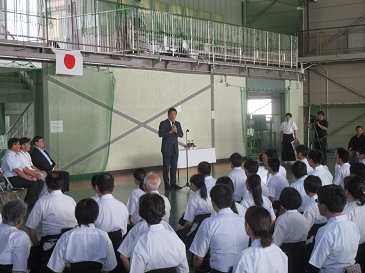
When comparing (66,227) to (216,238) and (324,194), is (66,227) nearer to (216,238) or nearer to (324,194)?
(216,238)

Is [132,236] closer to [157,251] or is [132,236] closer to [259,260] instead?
[157,251]

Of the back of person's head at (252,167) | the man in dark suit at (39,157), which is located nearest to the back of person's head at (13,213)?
the back of person's head at (252,167)

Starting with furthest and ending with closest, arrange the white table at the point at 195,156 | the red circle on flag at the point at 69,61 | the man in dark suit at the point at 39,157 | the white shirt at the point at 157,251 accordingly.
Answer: the white table at the point at 195,156
the red circle on flag at the point at 69,61
the man in dark suit at the point at 39,157
the white shirt at the point at 157,251

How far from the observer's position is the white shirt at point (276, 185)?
20.7 ft

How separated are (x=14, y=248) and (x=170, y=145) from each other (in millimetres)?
6932

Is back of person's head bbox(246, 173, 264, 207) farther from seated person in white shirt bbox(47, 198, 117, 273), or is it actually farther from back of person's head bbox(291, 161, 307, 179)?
seated person in white shirt bbox(47, 198, 117, 273)

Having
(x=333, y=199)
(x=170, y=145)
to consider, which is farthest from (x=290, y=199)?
(x=170, y=145)

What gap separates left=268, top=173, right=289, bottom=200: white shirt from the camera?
6324 millimetres

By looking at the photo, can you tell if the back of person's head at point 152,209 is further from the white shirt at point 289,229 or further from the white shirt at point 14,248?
the white shirt at point 289,229

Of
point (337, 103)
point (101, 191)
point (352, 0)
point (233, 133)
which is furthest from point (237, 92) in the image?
point (101, 191)

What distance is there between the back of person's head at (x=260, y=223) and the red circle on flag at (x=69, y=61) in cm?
834

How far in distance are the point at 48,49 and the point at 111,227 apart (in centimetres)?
680

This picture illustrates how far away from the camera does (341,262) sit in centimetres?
365

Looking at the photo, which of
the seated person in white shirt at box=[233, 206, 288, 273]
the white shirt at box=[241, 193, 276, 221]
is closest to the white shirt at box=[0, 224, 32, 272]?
the seated person in white shirt at box=[233, 206, 288, 273]
